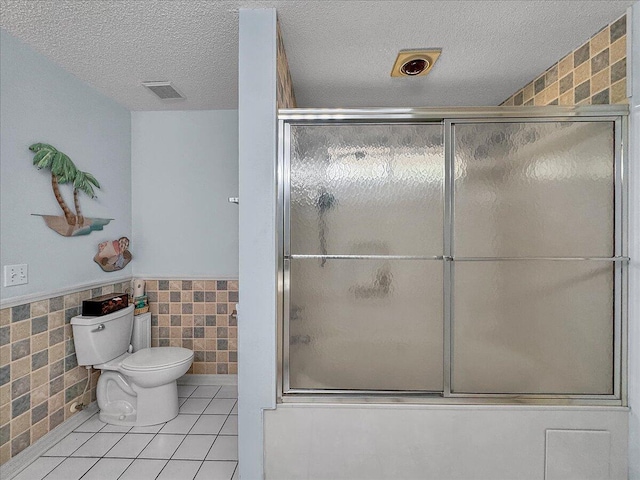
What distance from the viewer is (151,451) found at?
200 cm

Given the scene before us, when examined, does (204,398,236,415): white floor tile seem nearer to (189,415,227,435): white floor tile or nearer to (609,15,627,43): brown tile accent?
(189,415,227,435): white floor tile

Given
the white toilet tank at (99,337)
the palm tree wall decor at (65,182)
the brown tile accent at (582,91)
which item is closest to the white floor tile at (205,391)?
the white toilet tank at (99,337)

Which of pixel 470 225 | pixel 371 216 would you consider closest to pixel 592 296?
pixel 470 225

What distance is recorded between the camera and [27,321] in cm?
190

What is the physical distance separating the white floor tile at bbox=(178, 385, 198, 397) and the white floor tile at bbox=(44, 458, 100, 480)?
0.80m

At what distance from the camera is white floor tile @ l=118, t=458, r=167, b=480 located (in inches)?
70.2

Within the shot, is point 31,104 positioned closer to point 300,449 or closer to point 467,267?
point 300,449

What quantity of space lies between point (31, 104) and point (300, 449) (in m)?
2.39

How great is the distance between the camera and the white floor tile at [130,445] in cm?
198

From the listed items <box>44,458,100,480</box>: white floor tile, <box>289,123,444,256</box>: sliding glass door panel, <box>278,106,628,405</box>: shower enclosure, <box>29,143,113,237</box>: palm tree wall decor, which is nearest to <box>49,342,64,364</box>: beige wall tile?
<box>44,458,100,480</box>: white floor tile

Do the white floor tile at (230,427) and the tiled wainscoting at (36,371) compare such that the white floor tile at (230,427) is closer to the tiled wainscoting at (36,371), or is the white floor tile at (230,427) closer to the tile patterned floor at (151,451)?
the tile patterned floor at (151,451)

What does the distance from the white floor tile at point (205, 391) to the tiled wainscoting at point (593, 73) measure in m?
3.17

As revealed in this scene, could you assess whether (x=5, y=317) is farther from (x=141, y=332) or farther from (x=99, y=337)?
(x=141, y=332)

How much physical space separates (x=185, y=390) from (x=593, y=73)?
11.4 ft
